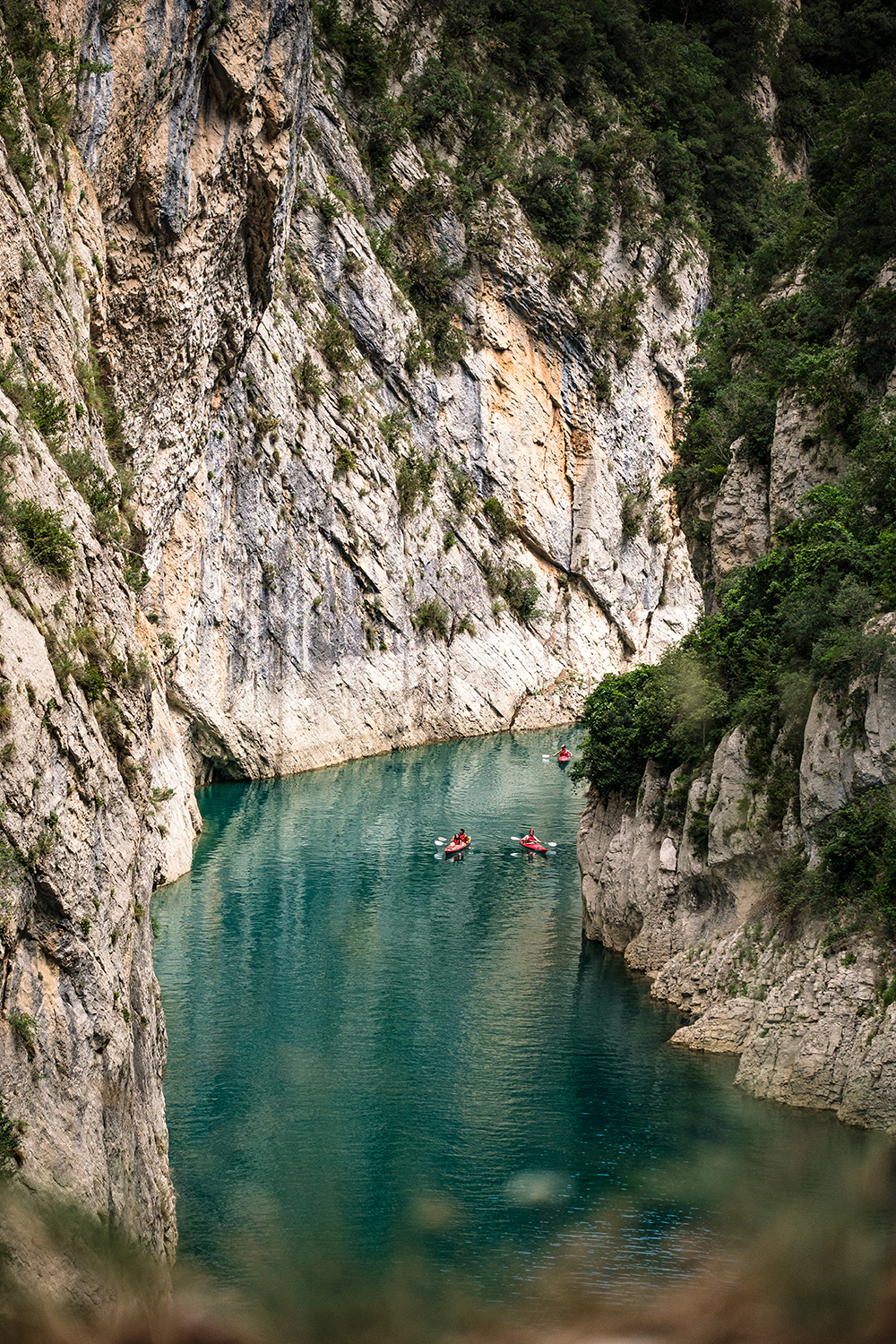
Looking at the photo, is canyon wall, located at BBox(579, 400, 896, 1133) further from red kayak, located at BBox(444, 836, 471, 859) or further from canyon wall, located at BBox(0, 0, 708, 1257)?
canyon wall, located at BBox(0, 0, 708, 1257)

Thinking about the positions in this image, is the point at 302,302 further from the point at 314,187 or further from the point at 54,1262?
the point at 54,1262

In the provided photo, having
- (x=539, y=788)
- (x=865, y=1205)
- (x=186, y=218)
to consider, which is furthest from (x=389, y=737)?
(x=865, y=1205)

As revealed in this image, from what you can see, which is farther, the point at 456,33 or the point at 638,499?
the point at 638,499

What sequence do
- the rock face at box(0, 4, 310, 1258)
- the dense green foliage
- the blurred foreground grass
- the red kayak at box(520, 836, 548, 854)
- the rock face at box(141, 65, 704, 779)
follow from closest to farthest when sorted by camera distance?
the blurred foreground grass → the rock face at box(0, 4, 310, 1258) → the dense green foliage → the red kayak at box(520, 836, 548, 854) → the rock face at box(141, 65, 704, 779)

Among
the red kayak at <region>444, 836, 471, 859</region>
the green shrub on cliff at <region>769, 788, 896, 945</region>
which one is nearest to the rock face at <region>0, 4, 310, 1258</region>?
the red kayak at <region>444, 836, 471, 859</region>

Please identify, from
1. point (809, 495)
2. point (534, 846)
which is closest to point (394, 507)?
point (534, 846)

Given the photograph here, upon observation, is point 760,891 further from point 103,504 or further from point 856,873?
point 103,504
